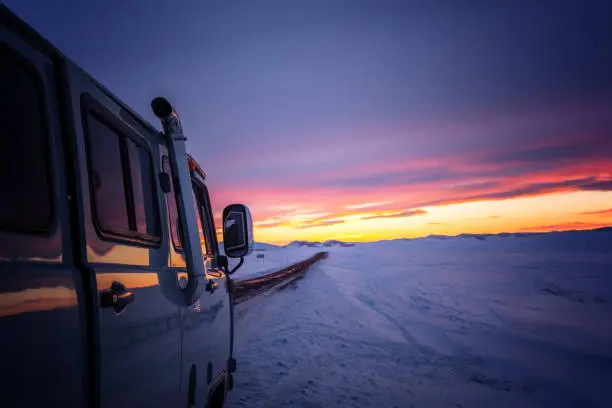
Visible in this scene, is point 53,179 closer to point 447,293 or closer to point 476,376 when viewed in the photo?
point 476,376

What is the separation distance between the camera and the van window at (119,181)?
5.61 feet

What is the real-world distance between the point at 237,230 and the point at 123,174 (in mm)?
1580

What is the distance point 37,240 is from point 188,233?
42.8 inches

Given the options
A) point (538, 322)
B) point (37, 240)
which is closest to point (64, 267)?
point (37, 240)

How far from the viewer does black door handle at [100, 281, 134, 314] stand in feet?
4.73

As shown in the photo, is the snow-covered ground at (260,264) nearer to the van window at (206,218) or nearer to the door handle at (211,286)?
the van window at (206,218)

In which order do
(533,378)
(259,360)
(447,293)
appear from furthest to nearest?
(447,293) → (259,360) → (533,378)

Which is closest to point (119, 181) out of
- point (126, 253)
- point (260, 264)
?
point (126, 253)

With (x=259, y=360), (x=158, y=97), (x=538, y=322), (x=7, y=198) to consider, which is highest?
(x=158, y=97)

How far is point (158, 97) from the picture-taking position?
228 centimetres

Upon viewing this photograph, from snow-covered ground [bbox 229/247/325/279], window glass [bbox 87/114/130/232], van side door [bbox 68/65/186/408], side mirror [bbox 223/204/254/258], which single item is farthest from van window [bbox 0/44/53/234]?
snow-covered ground [bbox 229/247/325/279]

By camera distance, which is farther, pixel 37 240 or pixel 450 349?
pixel 450 349

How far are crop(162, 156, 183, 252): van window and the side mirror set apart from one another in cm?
83

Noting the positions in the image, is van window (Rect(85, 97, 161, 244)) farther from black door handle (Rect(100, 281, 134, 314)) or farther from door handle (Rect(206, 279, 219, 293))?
door handle (Rect(206, 279, 219, 293))
